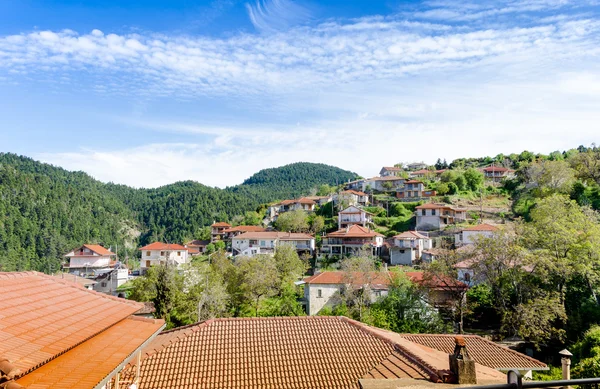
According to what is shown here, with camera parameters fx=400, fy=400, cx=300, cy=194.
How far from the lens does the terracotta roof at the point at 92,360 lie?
140 inches

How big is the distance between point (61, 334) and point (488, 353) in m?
17.7

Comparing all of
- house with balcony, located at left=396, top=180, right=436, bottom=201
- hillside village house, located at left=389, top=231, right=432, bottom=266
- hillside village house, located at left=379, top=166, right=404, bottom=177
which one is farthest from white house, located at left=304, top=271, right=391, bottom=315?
hillside village house, located at left=379, top=166, right=404, bottom=177

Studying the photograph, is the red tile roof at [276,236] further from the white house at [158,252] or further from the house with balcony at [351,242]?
the white house at [158,252]

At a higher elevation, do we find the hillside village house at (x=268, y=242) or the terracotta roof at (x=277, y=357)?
the terracotta roof at (x=277, y=357)

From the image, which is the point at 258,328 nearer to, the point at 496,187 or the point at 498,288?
the point at 498,288

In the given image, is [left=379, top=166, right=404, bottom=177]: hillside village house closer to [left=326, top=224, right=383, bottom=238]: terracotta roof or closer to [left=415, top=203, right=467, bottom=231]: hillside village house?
[left=415, top=203, right=467, bottom=231]: hillside village house

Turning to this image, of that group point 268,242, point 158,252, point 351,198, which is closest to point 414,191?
point 351,198

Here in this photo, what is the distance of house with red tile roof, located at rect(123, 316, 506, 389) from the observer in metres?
11.3

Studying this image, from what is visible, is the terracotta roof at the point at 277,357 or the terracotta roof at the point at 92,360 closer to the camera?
the terracotta roof at the point at 92,360

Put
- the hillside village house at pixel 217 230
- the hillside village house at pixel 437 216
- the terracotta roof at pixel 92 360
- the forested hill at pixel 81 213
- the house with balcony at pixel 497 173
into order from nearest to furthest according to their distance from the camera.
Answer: the terracotta roof at pixel 92 360 → the hillside village house at pixel 437 216 → the house with balcony at pixel 497 173 → the hillside village house at pixel 217 230 → the forested hill at pixel 81 213

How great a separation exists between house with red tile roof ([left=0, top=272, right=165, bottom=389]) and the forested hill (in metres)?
81.9

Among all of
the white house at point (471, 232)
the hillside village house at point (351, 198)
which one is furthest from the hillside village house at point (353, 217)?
the white house at point (471, 232)

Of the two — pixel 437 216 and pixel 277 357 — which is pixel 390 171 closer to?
pixel 437 216

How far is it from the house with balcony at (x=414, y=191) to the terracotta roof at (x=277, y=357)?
5330 centimetres
